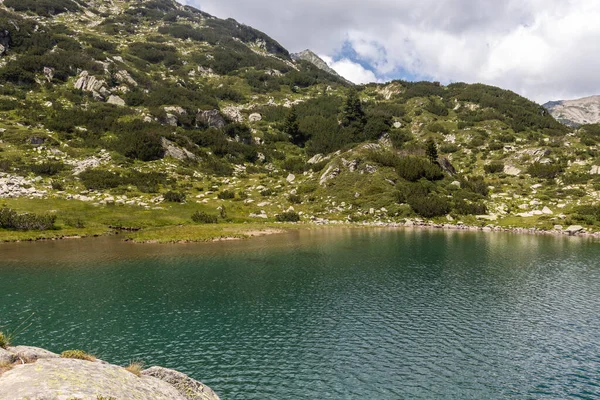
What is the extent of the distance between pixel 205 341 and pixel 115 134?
360ft

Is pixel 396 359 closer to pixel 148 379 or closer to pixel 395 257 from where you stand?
pixel 148 379

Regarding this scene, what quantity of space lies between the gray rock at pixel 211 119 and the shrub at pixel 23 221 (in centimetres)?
8229

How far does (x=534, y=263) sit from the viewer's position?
51094 millimetres

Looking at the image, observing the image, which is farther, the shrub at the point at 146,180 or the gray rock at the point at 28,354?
the shrub at the point at 146,180

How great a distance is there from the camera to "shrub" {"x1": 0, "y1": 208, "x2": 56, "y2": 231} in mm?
66500

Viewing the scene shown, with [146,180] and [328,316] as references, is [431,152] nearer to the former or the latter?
[146,180]

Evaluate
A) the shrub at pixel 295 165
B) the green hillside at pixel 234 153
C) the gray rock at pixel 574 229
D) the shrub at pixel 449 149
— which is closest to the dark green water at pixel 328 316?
the gray rock at pixel 574 229

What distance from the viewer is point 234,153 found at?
13225cm

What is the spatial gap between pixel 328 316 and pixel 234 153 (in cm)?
10805

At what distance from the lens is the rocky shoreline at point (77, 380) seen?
35.1ft

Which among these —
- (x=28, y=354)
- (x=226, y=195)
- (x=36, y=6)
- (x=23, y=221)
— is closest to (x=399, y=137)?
(x=226, y=195)

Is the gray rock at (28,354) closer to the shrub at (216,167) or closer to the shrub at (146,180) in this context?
the shrub at (146,180)

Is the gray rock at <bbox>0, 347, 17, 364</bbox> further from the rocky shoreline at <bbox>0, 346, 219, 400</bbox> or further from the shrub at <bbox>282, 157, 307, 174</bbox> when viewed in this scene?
the shrub at <bbox>282, 157, 307, 174</bbox>

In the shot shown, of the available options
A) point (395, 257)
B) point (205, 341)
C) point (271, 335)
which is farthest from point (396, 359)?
point (395, 257)
